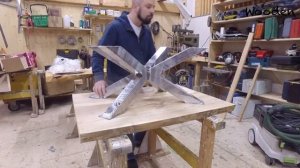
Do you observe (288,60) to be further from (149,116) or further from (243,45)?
(149,116)

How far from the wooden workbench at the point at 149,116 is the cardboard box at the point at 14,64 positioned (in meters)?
1.98

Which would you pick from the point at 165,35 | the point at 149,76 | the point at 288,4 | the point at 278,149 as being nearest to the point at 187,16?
the point at 165,35

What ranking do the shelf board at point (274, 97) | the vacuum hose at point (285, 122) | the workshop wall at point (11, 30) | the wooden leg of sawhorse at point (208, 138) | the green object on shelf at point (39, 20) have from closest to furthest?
1. the wooden leg of sawhorse at point (208, 138)
2. the vacuum hose at point (285, 122)
3. the shelf board at point (274, 97)
4. the green object on shelf at point (39, 20)
5. the workshop wall at point (11, 30)

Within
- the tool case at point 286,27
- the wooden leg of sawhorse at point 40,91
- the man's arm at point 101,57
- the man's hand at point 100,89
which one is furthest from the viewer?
the wooden leg of sawhorse at point 40,91

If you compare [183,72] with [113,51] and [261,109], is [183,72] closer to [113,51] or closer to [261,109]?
[261,109]

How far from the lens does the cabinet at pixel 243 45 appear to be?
2.60 m

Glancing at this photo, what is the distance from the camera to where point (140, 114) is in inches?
33.6

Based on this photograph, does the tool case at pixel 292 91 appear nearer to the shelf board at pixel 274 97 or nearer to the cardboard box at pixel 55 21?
the shelf board at pixel 274 97

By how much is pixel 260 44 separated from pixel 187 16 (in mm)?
1487

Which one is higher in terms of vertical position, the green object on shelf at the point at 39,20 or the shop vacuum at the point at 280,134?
the green object on shelf at the point at 39,20

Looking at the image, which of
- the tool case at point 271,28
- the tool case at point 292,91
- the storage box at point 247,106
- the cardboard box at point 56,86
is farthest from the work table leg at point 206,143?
the cardboard box at point 56,86

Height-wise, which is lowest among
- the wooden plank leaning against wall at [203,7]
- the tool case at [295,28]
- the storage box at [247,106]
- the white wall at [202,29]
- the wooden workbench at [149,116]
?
the storage box at [247,106]

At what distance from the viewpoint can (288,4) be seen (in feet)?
7.45

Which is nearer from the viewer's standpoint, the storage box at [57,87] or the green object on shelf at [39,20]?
the storage box at [57,87]
